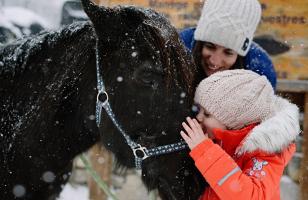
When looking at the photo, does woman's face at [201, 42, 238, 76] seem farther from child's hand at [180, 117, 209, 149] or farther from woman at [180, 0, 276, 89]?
child's hand at [180, 117, 209, 149]

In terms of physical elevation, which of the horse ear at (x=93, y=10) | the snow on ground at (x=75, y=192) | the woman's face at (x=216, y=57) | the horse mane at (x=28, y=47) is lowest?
the snow on ground at (x=75, y=192)

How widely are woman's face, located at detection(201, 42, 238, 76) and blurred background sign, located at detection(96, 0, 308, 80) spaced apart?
1423mm

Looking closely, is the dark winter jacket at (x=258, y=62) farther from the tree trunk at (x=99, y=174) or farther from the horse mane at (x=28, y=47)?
the tree trunk at (x=99, y=174)

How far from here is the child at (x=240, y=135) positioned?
73.5 inches

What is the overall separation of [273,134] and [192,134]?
37cm

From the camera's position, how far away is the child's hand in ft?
6.15

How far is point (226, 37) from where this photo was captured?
2633 millimetres

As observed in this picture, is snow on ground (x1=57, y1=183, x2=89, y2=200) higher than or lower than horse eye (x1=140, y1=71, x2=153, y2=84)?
lower

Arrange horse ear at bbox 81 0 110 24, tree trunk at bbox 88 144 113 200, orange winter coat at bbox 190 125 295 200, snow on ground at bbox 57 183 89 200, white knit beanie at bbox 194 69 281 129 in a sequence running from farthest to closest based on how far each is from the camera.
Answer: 1. snow on ground at bbox 57 183 89 200
2. tree trunk at bbox 88 144 113 200
3. white knit beanie at bbox 194 69 281 129
4. orange winter coat at bbox 190 125 295 200
5. horse ear at bbox 81 0 110 24

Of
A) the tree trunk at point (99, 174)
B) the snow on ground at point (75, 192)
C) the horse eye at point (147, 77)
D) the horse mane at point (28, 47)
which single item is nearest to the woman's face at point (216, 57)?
the horse eye at point (147, 77)

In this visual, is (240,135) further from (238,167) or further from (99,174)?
(99,174)

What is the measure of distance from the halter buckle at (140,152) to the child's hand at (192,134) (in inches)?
7.7

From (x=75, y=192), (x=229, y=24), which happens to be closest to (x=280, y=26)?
(x=229, y=24)

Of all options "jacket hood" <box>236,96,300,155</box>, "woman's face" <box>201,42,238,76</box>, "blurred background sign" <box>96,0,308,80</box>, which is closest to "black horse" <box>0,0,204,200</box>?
"jacket hood" <box>236,96,300,155</box>
